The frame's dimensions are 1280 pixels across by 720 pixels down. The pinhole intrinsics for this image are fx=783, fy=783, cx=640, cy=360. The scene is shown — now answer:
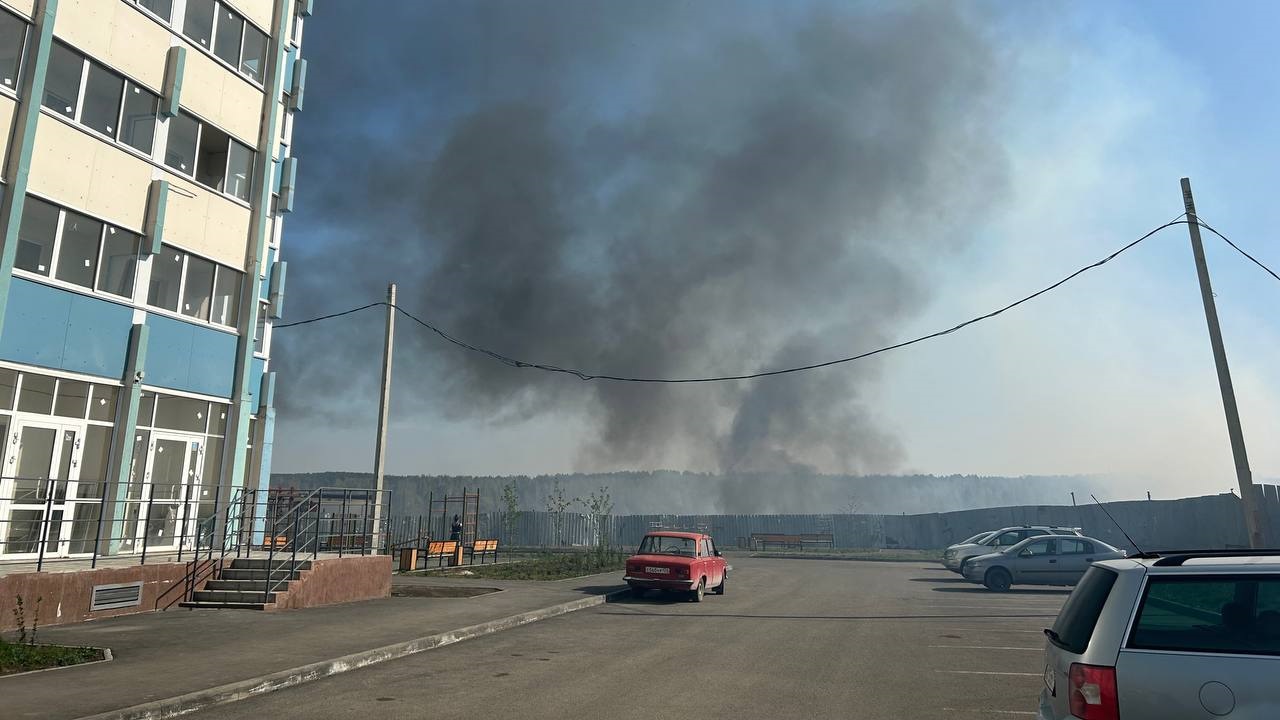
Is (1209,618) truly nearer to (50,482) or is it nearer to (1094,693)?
(1094,693)

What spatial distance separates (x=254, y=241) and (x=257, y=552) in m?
7.96

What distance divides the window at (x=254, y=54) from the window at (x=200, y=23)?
111 centimetres

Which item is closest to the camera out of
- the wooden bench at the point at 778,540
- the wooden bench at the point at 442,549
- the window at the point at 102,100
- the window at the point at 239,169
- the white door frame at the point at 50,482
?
the white door frame at the point at 50,482

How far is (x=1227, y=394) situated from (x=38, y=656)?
63.5 ft

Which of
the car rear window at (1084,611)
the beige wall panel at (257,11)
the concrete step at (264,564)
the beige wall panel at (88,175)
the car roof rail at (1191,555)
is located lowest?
the concrete step at (264,564)

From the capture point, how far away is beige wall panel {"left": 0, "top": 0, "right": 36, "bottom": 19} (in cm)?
1490

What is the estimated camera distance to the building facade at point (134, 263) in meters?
15.1

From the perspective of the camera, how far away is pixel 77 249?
16.1 metres

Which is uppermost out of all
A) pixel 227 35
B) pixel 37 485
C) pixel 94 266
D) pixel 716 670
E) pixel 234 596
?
pixel 227 35

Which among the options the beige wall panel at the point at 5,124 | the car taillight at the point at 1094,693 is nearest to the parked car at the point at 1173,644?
the car taillight at the point at 1094,693

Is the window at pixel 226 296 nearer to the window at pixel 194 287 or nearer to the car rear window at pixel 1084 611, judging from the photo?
the window at pixel 194 287

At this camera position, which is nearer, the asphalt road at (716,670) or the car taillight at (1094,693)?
the car taillight at (1094,693)

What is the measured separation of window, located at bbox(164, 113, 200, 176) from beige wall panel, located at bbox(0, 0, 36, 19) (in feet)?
11.0

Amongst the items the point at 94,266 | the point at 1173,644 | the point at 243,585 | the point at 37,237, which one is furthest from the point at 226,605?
the point at 1173,644
